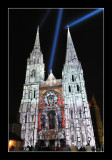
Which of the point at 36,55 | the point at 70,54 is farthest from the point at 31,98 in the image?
the point at 70,54

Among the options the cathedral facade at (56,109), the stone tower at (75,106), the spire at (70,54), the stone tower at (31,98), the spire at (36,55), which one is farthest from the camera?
the spire at (36,55)

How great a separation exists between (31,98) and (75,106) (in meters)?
7.95

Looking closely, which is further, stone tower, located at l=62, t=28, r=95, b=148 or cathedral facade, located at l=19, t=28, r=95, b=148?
cathedral facade, located at l=19, t=28, r=95, b=148

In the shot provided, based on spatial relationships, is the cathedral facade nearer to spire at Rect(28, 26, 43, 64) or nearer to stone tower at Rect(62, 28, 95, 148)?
stone tower at Rect(62, 28, 95, 148)

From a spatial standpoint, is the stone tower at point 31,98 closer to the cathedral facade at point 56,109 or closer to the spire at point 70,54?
the cathedral facade at point 56,109

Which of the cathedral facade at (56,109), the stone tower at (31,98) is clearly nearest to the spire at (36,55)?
the stone tower at (31,98)

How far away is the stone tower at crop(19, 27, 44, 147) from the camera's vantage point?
21394 millimetres

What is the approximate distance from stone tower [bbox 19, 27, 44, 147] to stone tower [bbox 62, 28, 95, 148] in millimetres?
5022

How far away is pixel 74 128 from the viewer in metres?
21.1

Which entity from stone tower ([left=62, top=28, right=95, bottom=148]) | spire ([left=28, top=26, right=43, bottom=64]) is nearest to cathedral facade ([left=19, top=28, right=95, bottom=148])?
stone tower ([left=62, top=28, right=95, bottom=148])

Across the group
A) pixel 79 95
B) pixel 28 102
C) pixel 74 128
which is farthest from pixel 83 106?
pixel 28 102

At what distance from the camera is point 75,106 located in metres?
23.0

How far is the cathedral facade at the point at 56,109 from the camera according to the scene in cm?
2072
